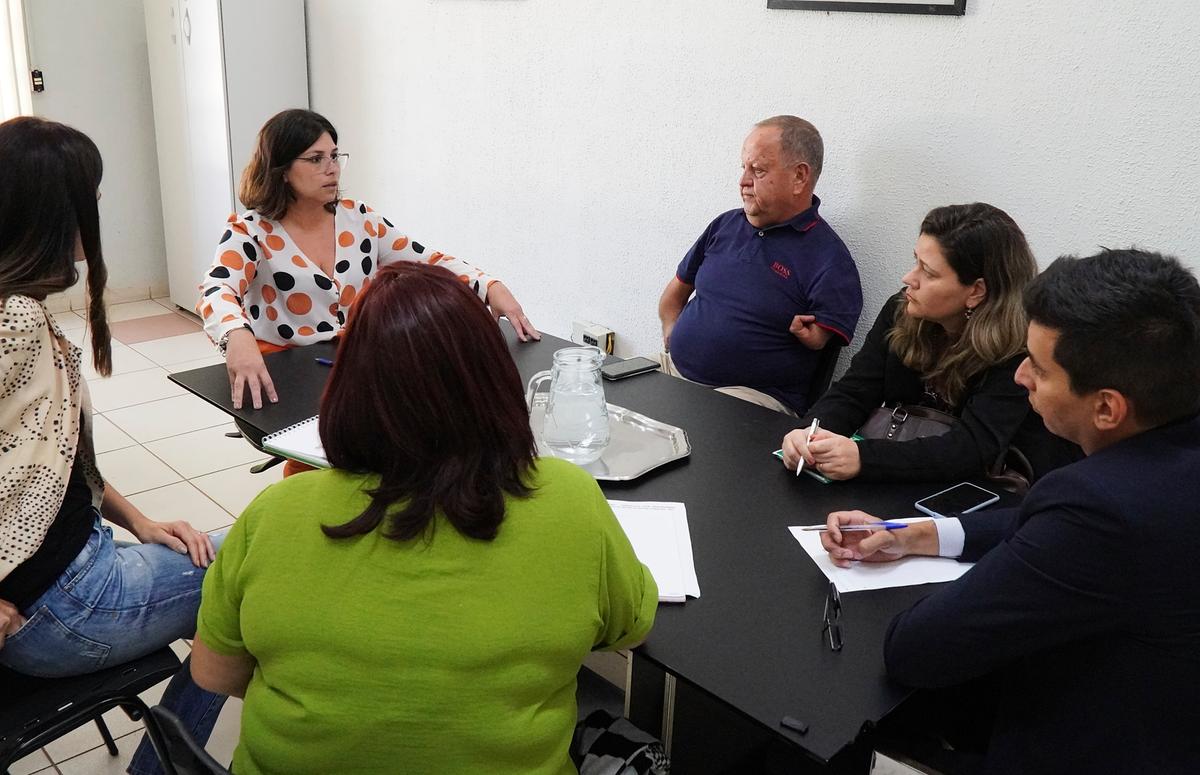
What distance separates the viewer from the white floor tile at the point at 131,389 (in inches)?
159

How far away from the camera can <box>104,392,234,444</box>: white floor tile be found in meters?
3.78

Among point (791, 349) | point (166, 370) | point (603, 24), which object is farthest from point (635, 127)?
point (166, 370)

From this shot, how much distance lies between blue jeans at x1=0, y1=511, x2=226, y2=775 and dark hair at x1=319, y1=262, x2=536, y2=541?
2.13ft

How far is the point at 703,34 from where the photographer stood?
3084 mm

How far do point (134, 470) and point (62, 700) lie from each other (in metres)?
2.09

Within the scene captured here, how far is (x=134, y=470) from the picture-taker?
345 centimetres

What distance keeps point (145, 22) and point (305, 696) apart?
492 centimetres

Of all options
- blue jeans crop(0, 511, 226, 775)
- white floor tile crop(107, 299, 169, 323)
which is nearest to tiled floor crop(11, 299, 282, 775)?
white floor tile crop(107, 299, 169, 323)

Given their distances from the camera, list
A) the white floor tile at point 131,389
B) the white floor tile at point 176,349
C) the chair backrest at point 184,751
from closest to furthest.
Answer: the chair backrest at point 184,751
the white floor tile at point 131,389
the white floor tile at point 176,349

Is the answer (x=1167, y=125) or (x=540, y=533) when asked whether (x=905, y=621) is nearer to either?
(x=540, y=533)

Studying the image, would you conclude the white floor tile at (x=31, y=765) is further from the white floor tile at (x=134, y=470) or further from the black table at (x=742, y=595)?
the white floor tile at (x=134, y=470)

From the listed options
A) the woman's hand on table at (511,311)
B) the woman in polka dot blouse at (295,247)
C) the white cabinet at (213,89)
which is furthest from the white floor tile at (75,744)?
the white cabinet at (213,89)

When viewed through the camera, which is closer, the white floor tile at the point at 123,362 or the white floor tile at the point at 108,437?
the white floor tile at the point at 108,437

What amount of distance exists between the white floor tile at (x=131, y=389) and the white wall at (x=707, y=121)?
1.24 m
